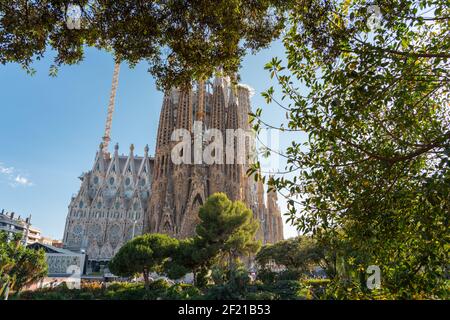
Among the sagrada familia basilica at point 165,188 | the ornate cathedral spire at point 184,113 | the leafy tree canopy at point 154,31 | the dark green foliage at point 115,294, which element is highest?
the ornate cathedral spire at point 184,113

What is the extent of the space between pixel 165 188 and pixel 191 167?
555cm

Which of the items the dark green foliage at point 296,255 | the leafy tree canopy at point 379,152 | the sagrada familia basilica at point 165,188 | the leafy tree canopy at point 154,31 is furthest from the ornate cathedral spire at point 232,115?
the leafy tree canopy at point 379,152

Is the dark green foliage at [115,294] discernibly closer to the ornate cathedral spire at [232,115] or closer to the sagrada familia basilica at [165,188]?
the sagrada familia basilica at [165,188]

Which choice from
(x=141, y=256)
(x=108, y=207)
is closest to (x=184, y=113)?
(x=108, y=207)

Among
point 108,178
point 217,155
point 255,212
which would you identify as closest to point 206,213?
point 217,155

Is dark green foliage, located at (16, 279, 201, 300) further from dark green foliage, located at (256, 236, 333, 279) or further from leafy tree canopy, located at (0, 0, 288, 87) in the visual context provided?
leafy tree canopy, located at (0, 0, 288, 87)

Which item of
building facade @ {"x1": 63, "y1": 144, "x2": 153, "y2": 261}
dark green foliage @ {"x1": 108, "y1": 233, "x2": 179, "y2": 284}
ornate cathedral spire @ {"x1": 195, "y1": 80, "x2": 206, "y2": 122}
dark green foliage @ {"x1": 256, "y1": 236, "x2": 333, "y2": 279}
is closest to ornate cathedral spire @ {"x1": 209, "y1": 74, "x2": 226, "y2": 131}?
ornate cathedral spire @ {"x1": 195, "y1": 80, "x2": 206, "y2": 122}

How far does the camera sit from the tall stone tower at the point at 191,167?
4759 cm

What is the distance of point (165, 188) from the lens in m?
49.8

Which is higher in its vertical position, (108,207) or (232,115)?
(232,115)

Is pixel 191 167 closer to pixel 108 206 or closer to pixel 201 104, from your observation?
pixel 201 104

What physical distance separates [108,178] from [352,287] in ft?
212

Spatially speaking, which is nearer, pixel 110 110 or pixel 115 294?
pixel 115 294
